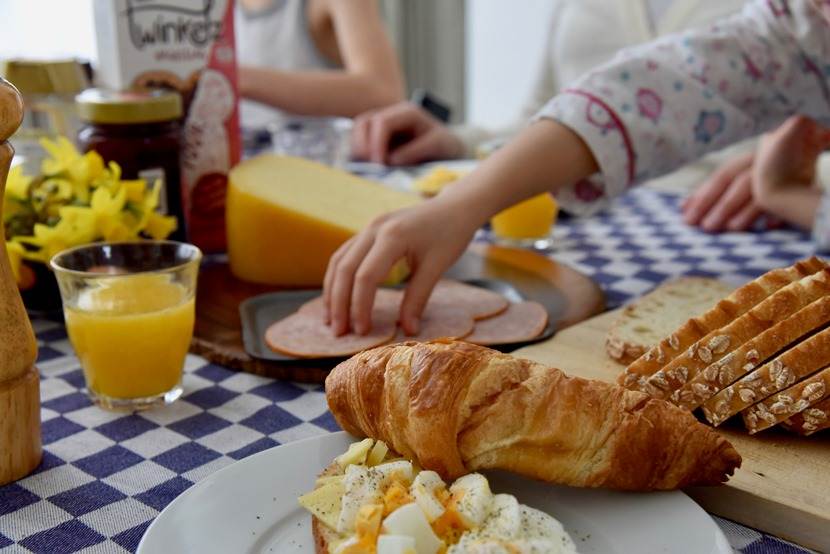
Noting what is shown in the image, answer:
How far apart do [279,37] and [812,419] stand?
2542 millimetres

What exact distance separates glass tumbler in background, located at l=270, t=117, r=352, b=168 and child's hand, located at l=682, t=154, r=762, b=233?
773 mm

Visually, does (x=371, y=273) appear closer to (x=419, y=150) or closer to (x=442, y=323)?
(x=442, y=323)

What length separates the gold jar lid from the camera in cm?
131

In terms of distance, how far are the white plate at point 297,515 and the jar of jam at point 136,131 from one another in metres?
0.72

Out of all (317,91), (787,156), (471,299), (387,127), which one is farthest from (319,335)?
(317,91)

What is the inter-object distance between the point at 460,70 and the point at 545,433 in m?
4.25

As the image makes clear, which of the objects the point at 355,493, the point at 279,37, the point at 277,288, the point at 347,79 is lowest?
the point at 277,288

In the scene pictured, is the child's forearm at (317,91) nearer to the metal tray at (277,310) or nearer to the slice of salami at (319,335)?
the metal tray at (277,310)

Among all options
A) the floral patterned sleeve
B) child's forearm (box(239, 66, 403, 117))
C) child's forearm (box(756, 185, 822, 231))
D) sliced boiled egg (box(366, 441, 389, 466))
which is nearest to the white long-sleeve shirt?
the floral patterned sleeve

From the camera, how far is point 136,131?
4.44ft

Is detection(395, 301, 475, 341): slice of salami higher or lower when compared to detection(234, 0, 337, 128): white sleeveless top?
lower

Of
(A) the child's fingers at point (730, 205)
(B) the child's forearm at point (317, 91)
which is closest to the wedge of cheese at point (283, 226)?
(A) the child's fingers at point (730, 205)

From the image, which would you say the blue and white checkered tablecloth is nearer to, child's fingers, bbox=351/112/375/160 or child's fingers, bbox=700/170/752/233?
child's fingers, bbox=700/170/752/233

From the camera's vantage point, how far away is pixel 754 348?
2.80ft
